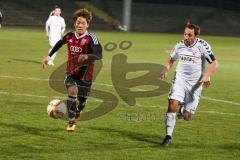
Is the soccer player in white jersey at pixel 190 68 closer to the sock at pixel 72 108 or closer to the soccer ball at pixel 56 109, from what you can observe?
the sock at pixel 72 108

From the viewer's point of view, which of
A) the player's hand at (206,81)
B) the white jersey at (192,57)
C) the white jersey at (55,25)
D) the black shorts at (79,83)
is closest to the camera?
the player's hand at (206,81)

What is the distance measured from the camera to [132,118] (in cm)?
1338

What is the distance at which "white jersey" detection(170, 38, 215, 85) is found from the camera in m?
10.7

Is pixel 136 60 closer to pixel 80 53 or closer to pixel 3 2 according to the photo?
pixel 80 53

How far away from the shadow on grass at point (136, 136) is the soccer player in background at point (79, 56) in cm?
67

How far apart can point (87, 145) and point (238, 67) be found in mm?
20319

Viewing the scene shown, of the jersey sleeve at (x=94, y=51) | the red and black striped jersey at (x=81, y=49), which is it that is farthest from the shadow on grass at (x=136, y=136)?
the jersey sleeve at (x=94, y=51)

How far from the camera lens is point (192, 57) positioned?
10742 mm

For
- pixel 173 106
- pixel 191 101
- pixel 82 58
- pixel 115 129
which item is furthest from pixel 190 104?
pixel 82 58

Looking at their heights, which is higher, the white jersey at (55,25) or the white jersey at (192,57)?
the white jersey at (192,57)

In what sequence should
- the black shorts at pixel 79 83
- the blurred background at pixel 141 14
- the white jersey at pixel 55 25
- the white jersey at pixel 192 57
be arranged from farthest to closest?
the blurred background at pixel 141 14
the white jersey at pixel 55 25
the black shorts at pixel 79 83
the white jersey at pixel 192 57

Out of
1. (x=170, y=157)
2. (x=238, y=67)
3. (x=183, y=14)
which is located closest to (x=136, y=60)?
(x=238, y=67)

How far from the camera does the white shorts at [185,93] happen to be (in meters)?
10.5

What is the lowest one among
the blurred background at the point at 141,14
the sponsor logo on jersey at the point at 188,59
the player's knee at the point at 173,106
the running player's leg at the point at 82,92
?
the blurred background at the point at 141,14
